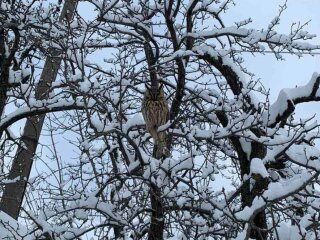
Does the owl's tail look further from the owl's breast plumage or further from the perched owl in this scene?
the owl's breast plumage

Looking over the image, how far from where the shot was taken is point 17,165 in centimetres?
880

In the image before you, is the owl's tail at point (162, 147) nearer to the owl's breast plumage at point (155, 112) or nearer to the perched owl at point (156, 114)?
the perched owl at point (156, 114)

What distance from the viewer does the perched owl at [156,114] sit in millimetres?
6668

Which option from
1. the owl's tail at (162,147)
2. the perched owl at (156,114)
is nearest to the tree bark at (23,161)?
the perched owl at (156,114)

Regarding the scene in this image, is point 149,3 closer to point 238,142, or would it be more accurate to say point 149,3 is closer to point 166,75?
point 166,75

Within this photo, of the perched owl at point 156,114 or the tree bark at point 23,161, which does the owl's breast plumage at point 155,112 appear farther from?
the tree bark at point 23,161

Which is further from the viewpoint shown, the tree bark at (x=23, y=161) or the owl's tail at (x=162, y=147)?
the tree bark at (x=23, y=161)

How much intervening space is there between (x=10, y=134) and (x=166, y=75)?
2.40 metres

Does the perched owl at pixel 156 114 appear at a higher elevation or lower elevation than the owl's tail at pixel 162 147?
higher

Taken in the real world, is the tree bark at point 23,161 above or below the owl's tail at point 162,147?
above

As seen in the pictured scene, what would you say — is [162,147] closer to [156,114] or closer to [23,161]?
[156,114]

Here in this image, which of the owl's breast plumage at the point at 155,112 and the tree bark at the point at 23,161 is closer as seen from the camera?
the owl's breast plumage at the point at 155,112

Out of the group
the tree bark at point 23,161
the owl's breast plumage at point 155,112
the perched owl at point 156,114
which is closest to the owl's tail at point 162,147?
the perched owl at point 156,114

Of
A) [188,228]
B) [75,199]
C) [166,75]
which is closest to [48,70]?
[166,75]
